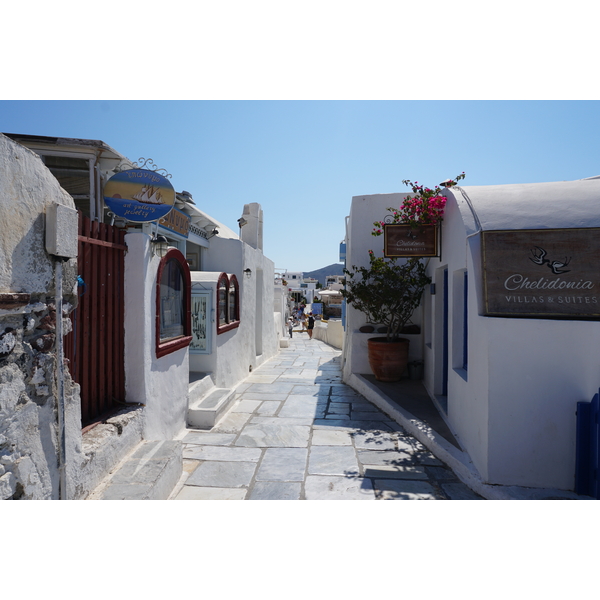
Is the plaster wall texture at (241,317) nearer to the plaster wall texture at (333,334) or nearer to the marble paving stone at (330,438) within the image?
the marble paving stone at (330,438)

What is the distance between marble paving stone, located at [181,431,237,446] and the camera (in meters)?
5.03

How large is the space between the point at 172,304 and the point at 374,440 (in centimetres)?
321

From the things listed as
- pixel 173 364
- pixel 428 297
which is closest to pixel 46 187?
A: pixel 173 364

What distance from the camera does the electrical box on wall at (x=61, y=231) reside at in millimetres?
2535

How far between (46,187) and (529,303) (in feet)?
12.7

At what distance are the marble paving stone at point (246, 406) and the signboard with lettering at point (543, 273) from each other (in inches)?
174

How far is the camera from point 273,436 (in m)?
5.27

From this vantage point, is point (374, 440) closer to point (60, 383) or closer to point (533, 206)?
point (533, 206)

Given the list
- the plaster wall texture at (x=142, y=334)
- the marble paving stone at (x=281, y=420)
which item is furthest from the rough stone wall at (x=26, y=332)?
the marble paving stone at (x=281, y=420)

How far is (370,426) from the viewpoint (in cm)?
576

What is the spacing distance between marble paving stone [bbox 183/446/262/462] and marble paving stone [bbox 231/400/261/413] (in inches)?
67.6

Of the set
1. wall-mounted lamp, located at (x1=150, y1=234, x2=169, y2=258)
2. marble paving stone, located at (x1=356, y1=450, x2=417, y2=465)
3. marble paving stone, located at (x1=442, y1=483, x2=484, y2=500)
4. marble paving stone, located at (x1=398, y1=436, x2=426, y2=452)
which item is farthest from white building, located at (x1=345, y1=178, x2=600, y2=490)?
wall-mounted lamp, located at (x1=150, y1=234, x2=169, y2=258)

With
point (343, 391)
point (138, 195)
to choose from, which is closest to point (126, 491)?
point (138, 195)

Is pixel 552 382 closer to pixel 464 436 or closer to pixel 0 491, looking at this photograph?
pixel 464 436
